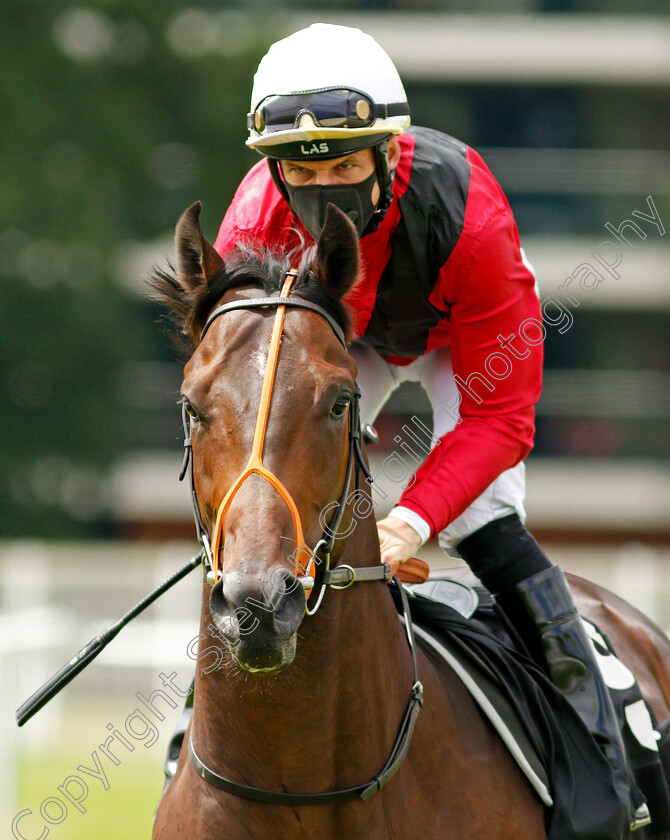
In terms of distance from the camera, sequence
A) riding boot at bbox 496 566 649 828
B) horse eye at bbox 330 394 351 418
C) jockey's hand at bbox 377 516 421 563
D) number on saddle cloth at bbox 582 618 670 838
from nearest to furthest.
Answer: horse eye at bbox 330 394 351 418, jockey's hand at bbox 377 516 421 563, riding boot at bbox 496 566 649 828, number on saddle cloth at bbox 582 618 670 838

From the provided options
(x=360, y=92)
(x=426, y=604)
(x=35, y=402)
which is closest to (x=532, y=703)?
(x=426, y=604)

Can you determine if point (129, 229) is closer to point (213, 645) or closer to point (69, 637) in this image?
point (69, 637)

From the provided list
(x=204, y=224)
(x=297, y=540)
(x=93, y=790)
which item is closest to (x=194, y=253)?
(x=297, y=540)

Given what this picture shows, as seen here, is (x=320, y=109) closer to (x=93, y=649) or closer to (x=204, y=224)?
(x=93, y=649)

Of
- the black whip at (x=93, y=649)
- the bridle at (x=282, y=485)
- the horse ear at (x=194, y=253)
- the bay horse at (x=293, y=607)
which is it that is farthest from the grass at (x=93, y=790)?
the horse ear at (x=194, y=253)

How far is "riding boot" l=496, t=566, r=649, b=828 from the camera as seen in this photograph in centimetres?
351

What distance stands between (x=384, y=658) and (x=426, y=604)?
0.60 m

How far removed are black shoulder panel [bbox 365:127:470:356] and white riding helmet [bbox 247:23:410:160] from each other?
8.6 inches

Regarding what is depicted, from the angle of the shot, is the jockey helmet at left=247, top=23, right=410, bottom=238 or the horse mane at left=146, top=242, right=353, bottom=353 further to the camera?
the jockey helmet at left=247, top=23, right=410, bottom=238

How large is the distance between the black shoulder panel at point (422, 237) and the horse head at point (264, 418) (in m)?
0.60

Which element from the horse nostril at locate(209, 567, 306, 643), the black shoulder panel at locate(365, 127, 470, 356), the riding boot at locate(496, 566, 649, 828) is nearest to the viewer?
the horse nostril at locate(209, 567, 306, 643)

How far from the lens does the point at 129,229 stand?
19891 millimetres

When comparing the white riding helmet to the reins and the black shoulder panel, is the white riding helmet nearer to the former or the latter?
the black shoulder panel

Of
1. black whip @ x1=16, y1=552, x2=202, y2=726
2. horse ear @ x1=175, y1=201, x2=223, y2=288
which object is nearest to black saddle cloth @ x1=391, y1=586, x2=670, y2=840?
black whip @ x1=16, y1=552, x2=202, y2=726
